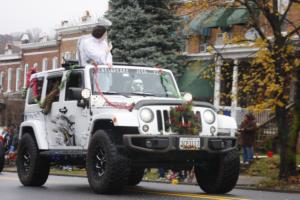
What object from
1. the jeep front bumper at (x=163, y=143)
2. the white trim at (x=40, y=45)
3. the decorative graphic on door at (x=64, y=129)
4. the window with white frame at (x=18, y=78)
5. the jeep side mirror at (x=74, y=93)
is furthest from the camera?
the window with white frame at (x=18, y=78)

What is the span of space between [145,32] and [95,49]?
2399cm

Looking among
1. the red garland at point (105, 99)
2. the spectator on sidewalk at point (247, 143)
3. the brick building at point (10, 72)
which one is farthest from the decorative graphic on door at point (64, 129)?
the brick building at point (10, 72)

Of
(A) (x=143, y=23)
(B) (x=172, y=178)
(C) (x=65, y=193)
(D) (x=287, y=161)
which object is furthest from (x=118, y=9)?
(C) (x=65, y=193)

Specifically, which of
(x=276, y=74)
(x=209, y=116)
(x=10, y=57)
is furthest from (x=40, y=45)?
(x=209, y=116)

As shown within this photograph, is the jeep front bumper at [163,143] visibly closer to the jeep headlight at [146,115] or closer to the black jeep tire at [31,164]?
the jeep headlight at [146,115]

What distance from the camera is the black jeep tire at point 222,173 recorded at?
36.5 feet

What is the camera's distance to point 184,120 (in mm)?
10727

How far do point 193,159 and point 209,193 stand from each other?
937mm

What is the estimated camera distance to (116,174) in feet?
33.9

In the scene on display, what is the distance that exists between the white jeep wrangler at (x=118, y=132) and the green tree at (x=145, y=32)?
2252 cm

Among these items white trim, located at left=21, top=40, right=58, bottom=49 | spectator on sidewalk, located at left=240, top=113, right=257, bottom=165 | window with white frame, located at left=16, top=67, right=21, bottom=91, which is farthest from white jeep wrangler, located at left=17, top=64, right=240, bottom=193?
window with white frame, located at left=16, top=67, right=21, bottom=91

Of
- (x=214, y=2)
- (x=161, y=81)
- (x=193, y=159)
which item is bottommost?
(x=193, y=159)

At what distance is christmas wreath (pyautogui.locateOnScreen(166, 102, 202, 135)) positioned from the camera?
35.1 ft

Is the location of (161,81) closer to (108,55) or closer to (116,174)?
(108,55)
